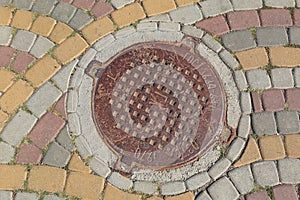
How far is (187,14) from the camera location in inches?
152

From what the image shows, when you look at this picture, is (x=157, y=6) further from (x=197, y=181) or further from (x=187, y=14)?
(x=197, y=181)

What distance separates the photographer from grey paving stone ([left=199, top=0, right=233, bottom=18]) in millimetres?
3840

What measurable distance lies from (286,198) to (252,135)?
0.59 meters

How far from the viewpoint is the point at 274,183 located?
125 inches

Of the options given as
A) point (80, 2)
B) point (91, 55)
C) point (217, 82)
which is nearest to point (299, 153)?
point (217, 82)

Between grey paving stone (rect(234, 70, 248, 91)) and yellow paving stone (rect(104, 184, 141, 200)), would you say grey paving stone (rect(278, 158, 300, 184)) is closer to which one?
grey paving stone (rect(234, 70, 248, 91))

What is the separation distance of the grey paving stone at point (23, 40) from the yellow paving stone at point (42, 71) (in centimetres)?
21

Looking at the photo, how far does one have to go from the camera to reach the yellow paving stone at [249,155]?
3273 mm

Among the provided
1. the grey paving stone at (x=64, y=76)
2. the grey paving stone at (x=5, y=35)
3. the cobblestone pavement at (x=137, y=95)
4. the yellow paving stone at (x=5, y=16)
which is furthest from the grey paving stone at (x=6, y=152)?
the yellow paving stone at (x=5, y=16)

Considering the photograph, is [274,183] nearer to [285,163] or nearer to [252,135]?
[285,163]

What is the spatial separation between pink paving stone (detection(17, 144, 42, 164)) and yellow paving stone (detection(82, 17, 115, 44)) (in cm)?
116

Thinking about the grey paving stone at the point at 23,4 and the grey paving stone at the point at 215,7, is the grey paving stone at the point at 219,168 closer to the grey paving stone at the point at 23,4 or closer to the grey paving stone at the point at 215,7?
the grey paving stone at the point at 215,7

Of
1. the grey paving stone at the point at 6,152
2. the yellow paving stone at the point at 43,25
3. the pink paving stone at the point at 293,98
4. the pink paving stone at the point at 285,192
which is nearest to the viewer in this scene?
the pink paving stone at the point at 285,192

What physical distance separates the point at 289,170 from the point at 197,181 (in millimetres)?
774
